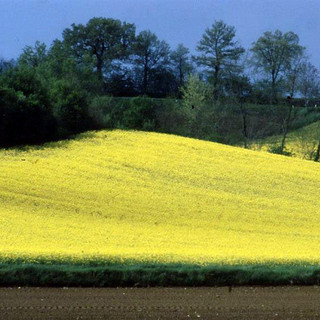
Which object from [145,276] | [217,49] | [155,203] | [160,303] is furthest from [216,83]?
[160,303]

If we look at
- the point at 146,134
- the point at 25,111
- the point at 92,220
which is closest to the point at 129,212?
the point at 92,220

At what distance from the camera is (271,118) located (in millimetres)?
49875

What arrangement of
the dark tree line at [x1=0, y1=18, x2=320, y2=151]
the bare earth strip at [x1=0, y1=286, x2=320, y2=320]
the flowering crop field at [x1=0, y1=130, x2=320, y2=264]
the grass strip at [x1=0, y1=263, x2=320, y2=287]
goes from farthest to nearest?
the dark tree line at [x1=0, y1=18, x2=320, y2=151], the flowering crop field at [x1=0, y1=130, x2=320, y2=264], the grass strip at [x1=0, y1=263, x2=320, y2=287], the bare earth strip at [x1=0, y1=286, x2=320, y2=320]

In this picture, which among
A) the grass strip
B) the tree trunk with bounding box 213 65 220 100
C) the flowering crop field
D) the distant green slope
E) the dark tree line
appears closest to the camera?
the grass strip

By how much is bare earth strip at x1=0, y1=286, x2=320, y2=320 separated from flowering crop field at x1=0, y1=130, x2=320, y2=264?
1.65m

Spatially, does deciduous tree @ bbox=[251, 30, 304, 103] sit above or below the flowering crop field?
above

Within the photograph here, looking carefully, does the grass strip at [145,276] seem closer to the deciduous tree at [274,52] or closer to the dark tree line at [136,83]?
the dark tree line at [136,83]

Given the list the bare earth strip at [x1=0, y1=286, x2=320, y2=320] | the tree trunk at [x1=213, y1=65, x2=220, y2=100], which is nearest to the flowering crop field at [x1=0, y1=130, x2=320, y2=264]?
the bare earth strip at [x1=0, y1=286, x2=320, y2=320]

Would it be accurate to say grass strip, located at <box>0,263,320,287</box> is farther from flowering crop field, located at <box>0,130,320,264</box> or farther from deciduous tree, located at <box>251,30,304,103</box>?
deciduous tree, located at <box>251,30,304,103</box>

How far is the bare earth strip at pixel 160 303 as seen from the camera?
6125mm

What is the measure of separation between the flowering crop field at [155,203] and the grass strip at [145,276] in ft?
2.91

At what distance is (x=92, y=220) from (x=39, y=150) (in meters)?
8.66

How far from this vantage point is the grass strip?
7391 millimetres

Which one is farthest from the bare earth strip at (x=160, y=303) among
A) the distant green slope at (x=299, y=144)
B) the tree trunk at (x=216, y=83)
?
the tree trunk at (x=216, y=83)
